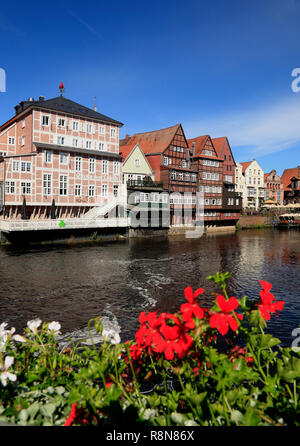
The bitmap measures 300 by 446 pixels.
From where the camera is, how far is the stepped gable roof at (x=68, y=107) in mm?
36969

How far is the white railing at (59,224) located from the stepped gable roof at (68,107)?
1403 cm

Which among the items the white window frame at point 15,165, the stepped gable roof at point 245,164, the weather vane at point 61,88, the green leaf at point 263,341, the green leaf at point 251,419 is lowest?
the green leaf at point 251,419

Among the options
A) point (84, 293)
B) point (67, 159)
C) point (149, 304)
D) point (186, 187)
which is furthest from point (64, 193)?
point (149, 304)

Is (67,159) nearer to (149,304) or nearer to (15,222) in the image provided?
(15,222)

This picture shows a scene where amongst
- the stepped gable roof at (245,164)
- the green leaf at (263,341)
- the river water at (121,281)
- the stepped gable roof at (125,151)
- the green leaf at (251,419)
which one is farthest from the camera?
the stepped gable roof at (245,164)

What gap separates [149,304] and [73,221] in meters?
23.9

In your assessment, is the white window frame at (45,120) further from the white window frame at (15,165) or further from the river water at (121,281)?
the river water at (121,281)

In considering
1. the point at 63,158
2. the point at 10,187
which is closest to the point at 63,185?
the point at 63,158

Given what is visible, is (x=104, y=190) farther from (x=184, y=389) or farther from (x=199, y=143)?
(x=184, y=389)

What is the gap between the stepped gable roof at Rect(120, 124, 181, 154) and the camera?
5025cm

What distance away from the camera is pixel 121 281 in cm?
1720

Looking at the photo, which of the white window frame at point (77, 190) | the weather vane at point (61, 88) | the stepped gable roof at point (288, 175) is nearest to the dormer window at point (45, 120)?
the weather vane at point (61, 88)

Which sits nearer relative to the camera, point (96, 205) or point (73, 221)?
point (73, 221)
